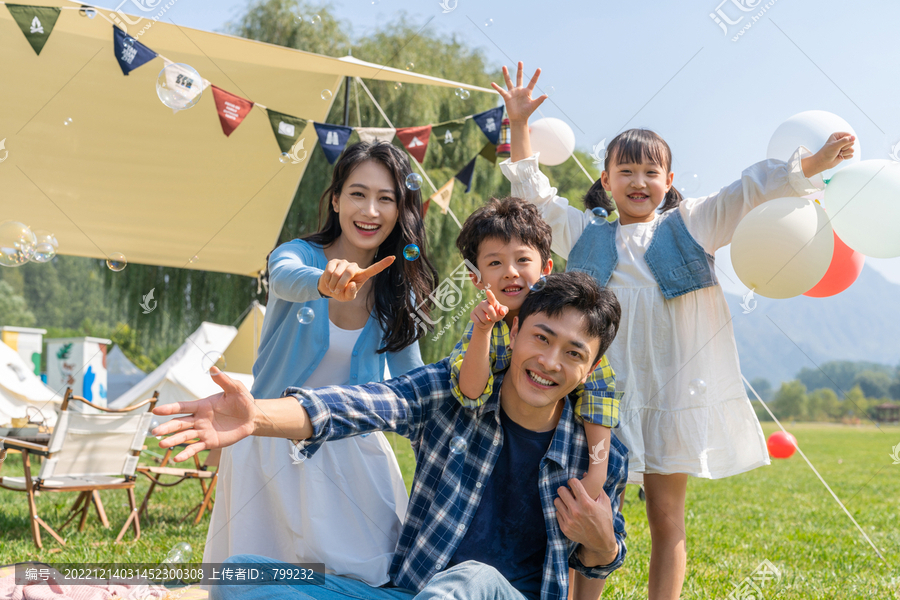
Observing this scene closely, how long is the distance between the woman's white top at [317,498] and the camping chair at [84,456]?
2.61m

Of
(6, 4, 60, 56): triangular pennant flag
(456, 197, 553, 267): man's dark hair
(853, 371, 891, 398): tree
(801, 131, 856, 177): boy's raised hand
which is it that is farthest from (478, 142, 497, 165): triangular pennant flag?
(853, 371, 891, 398): tree

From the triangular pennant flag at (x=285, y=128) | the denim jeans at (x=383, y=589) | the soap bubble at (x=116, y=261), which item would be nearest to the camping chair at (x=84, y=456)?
the soap bubble at (x=116, y=261)

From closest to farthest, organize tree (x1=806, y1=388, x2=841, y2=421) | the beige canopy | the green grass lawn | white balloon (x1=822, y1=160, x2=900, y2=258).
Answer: white balloon (x1=822, y1=160, x2=900, y2=258), the green grass lawn, the beige canopy, tree (x1=806, y1=388, x2=841, y2=421)

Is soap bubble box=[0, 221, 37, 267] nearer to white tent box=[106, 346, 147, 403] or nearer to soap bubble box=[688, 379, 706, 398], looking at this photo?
soap bubble box=[688, 379, 706, 398]

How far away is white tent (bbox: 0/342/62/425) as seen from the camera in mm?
9328

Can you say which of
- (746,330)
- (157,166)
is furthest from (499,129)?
(746,330)

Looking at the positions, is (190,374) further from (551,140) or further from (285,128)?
(551,140)

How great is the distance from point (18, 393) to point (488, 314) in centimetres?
996

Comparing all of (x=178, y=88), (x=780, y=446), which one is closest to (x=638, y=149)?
(x=178, y=88)

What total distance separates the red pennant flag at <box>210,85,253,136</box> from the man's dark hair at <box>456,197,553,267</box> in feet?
12.7

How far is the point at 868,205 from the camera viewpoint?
255cm

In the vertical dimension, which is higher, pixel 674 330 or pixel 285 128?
pixel 285 128

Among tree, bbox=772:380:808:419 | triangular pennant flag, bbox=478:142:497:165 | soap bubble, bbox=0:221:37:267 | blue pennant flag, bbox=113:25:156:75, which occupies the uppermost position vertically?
blue pennant flag, bbox=113:25:156:75

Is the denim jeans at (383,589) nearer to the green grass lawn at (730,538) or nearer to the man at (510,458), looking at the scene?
the man at (510,458)
